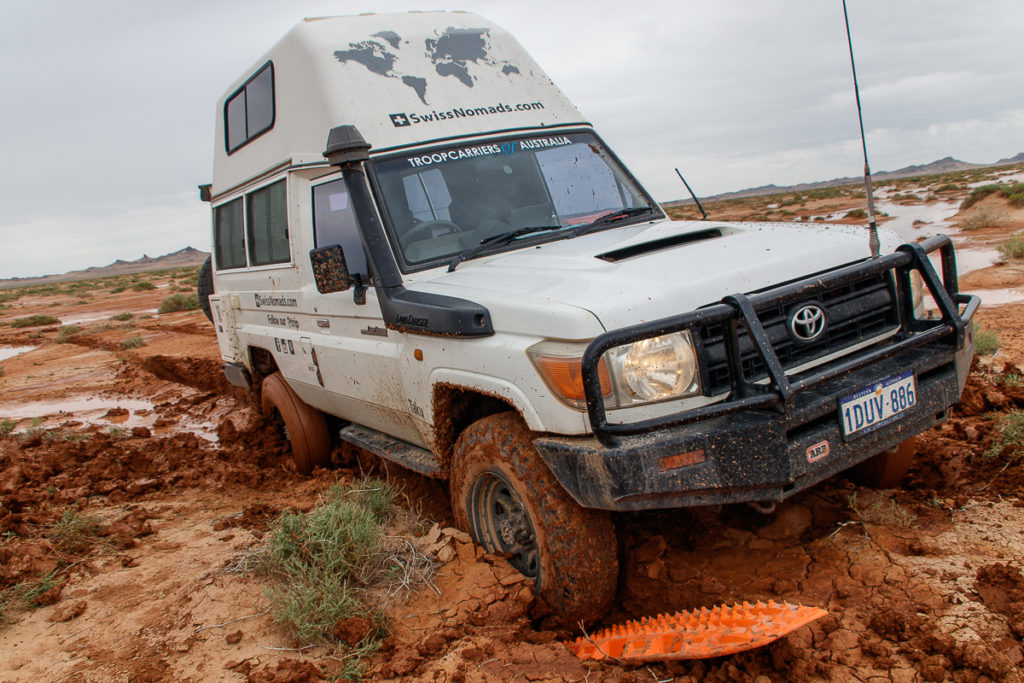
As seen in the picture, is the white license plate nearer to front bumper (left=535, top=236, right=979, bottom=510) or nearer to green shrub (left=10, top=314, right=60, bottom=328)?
front bumper (left=535, top=236, right=979, bottom=510)

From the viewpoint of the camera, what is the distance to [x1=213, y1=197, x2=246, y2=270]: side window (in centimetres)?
566

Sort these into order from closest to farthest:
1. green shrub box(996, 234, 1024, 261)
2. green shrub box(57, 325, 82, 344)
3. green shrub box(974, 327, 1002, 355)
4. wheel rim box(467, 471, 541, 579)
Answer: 1. wheel rim box(467, 471, 541, 579)
2. green shrub box(974, 327, 1002, 355)
3. green shrub box(996, 234, 1024, 261)
4. green shrub box(57, 325, 82, 344)

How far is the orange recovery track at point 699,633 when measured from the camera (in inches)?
97.7

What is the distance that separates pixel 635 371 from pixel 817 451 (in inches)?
27.0

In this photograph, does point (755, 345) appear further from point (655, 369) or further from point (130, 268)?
point (130, 268)

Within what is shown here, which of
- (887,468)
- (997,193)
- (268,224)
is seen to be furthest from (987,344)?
(997,193)

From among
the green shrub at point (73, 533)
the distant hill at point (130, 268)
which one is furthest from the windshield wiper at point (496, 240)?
the distant hill at point (130, 268)

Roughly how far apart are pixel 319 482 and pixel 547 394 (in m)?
3.09

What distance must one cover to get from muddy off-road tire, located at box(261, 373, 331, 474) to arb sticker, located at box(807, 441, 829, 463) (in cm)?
381

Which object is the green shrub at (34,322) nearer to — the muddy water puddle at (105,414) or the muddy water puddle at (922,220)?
the muddy water puddle at (105,414)

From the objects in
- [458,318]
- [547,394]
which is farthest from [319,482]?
[547,394]

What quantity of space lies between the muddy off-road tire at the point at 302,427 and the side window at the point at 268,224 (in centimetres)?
98

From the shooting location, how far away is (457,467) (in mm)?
3367

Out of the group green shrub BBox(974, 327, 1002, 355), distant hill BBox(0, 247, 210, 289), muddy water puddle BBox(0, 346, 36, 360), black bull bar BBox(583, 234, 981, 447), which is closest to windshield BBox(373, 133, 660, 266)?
black bull bar BBox(583, 234, 981, 447)
